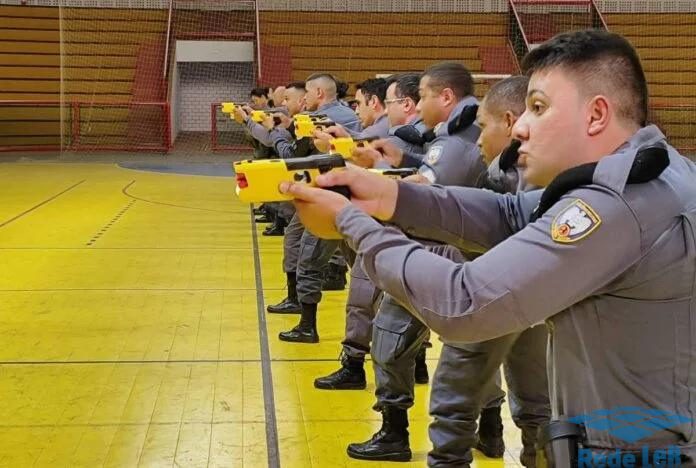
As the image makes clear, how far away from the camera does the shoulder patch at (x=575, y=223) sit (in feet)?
4.35

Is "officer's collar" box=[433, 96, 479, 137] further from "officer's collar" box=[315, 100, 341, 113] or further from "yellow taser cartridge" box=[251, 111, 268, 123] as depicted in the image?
"yellow taser cartridge" box=[251, 111, 268, 123]

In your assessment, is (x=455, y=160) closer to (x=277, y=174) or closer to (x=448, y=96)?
(x=448, y=96)

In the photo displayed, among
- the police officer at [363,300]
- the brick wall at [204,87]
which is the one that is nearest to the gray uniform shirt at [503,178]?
the police officer at [363,300]

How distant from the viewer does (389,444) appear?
349 centimetres

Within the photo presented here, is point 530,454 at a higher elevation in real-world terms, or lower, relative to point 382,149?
lower

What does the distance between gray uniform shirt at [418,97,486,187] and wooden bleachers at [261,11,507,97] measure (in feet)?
50.1

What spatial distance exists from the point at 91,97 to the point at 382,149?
1578 cm

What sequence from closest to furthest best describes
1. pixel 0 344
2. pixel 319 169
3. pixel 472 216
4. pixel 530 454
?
1. pixel 319 169
2. pixel 472 216
3. pixel 530 454
4. pixel 0 344

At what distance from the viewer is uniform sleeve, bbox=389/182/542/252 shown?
182 centimetres

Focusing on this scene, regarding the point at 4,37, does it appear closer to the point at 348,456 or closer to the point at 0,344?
the point at 0,344

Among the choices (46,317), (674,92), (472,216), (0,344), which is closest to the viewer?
(472,216)

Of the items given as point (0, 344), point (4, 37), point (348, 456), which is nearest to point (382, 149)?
point (348, 456)

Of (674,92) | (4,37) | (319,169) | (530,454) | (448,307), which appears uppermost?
(4,37)

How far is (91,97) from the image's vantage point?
1803cm
